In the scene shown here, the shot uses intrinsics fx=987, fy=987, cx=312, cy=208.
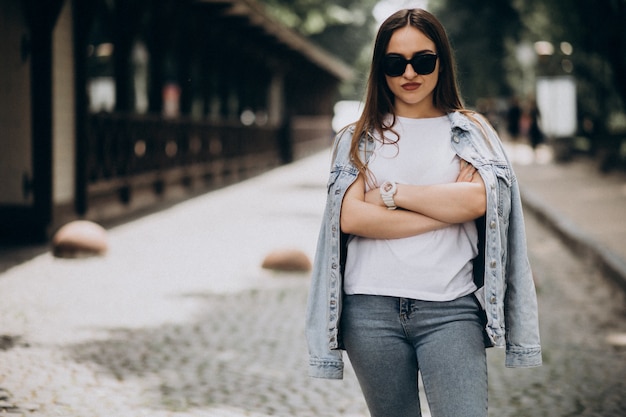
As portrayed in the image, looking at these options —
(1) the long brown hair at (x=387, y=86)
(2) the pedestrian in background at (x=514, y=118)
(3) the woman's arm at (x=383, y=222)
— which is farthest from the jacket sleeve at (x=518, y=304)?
(2) the pedestrian in background at (x=514, y=118)

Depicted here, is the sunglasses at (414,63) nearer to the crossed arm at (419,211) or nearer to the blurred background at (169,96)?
the blurred background at (169,96)

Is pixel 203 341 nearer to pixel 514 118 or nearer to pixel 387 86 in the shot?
pixel 387 86

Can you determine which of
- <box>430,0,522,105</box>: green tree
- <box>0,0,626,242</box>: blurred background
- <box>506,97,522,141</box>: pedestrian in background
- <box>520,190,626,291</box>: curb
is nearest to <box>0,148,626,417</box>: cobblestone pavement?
<box>520,190,626,291</box>: curb

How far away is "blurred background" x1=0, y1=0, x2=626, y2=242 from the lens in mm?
11656

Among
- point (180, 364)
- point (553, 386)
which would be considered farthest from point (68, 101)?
point (553, 386)

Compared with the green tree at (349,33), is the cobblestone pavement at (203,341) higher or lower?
lower

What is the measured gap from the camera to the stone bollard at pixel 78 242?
33.6 feet

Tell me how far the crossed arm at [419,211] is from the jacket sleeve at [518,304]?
17cm

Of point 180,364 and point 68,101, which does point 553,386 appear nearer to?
point 180,364

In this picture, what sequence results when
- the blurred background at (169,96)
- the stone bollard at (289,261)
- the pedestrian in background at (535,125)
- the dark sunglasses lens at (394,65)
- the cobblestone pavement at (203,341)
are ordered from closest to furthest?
the dark sunglasses lens at (394,65) → the cobblestone pavement at (203,341) → the stone bollard at (289,261) → the blurred background at (169,96) → the pedestrian in background at (535,125)

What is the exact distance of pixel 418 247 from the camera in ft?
9.50

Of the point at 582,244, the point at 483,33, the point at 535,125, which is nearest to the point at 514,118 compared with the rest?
the point at 535,125

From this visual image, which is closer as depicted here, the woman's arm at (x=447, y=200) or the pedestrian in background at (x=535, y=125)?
the woman's arm at (x=447, y=200)

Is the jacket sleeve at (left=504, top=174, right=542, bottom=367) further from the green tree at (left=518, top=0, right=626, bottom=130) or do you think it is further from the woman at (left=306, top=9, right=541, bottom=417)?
the green tree at (left=518, top=0, right=626, bottom=130)
